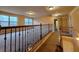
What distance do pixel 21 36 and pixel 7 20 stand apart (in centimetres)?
35

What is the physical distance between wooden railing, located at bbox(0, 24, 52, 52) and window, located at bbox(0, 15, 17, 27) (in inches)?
2.5

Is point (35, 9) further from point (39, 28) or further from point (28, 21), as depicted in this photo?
point (39, 28)

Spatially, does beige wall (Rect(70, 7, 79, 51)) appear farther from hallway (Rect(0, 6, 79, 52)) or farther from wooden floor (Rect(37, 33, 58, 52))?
wooden floor (Rect(37, 33, 58, 52))

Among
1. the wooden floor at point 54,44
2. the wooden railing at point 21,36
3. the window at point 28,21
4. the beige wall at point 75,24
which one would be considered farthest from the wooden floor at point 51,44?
the window at point 28,21

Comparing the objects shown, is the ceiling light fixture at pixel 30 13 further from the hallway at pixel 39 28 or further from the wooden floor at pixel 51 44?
the wooden floor at pixel 51 44

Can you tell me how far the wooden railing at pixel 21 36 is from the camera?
1309mm

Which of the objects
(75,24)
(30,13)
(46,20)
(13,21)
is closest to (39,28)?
(46,20)

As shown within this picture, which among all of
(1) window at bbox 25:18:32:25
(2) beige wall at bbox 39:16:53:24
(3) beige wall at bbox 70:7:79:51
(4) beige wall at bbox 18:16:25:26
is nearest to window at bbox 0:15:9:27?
(4) beige wall at bbox 18:16:25:26

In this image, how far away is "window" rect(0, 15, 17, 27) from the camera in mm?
1303
